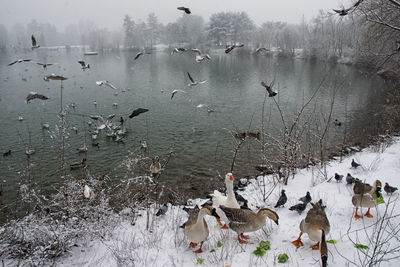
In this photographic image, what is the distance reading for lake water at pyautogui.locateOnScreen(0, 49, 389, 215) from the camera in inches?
471

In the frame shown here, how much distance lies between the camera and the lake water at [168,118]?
39.2 ft

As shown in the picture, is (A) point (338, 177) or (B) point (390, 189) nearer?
(B) point (390, 189)

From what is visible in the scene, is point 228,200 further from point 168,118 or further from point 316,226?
point 168,118

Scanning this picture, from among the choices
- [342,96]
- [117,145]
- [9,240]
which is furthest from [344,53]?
[9,240]

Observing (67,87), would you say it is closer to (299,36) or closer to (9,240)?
(9,240)

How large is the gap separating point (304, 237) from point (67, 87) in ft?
92.9

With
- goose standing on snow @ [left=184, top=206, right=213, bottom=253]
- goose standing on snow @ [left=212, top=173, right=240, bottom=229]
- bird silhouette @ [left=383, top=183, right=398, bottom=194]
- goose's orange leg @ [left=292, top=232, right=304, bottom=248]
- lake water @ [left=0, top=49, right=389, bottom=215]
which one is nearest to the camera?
goose's orange leg @ [left=292, top=232, right=304, bottom=248]

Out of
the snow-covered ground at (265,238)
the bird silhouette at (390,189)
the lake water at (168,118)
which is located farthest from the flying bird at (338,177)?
the lake water at (168,118)

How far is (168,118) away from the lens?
1894 cm

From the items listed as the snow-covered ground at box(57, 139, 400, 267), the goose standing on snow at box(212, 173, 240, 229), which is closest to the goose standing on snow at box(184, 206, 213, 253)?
the snow-covered ground at box(57, 139, 400, 267)

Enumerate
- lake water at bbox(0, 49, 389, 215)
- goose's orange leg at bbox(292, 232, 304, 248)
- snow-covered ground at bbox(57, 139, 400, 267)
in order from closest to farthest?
1. snow-covered ground at bbox(57, 139, 400, 267)
2. goose's orange leg at bbox(292, 232, 304, 248)
3. lake water at bbox(0, 49, 389, 215)

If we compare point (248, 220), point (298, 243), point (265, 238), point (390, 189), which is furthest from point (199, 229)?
point (390, 189)

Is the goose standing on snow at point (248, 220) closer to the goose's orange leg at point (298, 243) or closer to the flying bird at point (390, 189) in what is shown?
the goose's orange leg at point (298, 243)

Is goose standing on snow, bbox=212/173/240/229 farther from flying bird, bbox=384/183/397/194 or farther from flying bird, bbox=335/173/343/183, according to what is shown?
flying bird, bbox=384/183/397/194
